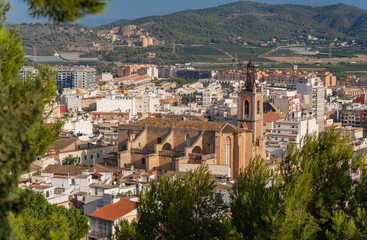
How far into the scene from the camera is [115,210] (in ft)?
64.8

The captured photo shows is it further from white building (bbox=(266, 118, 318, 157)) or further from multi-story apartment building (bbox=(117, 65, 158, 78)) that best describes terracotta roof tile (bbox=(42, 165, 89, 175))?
multi-story apartment building (bbox=(117, 65, 158, 78))

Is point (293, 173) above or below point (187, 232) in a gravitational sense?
above

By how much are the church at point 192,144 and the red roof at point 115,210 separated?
352 inches

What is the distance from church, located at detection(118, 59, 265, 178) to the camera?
2969 centimetres

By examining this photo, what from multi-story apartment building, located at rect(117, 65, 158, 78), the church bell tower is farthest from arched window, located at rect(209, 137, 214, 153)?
multi-story apartment building, located at rect(117, 65, 158, 78)

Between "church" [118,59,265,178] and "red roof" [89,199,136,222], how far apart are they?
29.3 feet

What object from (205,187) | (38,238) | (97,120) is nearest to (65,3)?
(38,238)

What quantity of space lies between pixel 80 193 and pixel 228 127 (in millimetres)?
9522

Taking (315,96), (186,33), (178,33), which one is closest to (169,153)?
(315,96)

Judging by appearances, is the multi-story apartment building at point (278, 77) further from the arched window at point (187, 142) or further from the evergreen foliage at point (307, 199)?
the evergreen foliage at point (307, 199)

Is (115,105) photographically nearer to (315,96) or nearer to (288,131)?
(315,96)

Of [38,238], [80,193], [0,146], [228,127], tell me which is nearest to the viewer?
[0,146]

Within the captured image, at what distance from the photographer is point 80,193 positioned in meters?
23.6

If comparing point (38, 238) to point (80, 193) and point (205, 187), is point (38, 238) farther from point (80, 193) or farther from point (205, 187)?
point (80, 193)
